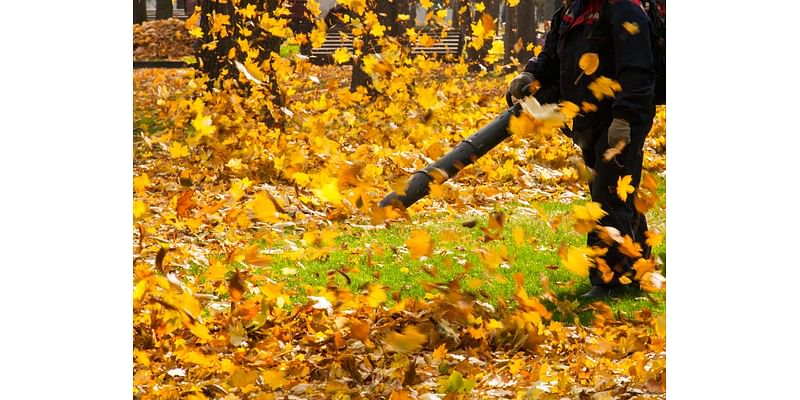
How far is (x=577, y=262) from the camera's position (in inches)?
140

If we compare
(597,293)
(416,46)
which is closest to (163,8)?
(416,46)

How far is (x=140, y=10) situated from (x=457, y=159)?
2.06 metres

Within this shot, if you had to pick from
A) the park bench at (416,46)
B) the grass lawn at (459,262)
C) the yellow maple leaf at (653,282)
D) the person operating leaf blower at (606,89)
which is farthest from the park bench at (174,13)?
the yellow maple leaf at (653,282)

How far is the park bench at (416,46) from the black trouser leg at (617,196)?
1.81 metres

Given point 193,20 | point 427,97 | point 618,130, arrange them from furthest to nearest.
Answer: point 427,97, point 193,20, point 618,130

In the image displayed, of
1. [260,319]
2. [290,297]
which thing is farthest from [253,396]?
[290,297]

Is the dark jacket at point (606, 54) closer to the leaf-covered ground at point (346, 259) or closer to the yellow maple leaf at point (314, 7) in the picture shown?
the leaf-covered ground at point (346, 259)

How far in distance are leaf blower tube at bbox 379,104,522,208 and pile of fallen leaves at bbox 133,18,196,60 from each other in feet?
6.56

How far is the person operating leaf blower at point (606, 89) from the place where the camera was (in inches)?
133

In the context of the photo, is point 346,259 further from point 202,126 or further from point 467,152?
point 202,126

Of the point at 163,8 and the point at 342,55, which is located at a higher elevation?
the point at 163,8

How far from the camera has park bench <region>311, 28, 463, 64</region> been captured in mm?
5031

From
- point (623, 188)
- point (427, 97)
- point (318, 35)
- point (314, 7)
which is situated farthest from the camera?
point (427, 97)

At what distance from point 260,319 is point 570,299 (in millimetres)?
1250
